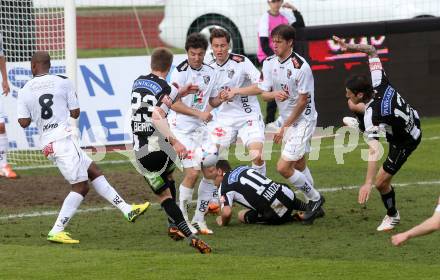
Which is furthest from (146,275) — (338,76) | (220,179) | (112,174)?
(338,76)

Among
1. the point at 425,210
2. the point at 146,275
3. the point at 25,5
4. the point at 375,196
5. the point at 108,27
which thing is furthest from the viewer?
the point at 108,27

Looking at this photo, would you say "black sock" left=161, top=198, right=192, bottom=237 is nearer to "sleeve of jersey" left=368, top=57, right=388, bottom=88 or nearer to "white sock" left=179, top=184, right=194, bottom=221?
"white sock" left=179, top=184, right=194, bottom=221

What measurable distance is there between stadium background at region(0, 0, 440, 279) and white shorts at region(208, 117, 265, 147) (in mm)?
1170

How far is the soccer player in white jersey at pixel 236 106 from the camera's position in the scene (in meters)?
13.1

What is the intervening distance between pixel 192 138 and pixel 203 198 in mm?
766

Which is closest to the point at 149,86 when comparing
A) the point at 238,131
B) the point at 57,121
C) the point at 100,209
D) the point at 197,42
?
the point at 197,42

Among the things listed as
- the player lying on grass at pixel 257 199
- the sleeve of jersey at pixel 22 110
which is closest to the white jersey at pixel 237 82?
the player lying on grass at pixel 257 199

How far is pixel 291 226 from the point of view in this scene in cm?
1256

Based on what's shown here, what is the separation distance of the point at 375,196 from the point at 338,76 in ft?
18.2

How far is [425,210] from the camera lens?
13.1 meters

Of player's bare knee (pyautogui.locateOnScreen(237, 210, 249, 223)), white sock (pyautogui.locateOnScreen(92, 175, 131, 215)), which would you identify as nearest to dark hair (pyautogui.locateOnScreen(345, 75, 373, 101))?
player's bare knee (pyautogui.locateOnScreen(237, 210, 249, 223))

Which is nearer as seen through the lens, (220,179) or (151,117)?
(151,117)

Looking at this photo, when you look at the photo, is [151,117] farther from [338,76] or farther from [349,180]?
[338,76]

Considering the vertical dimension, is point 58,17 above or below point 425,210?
above
